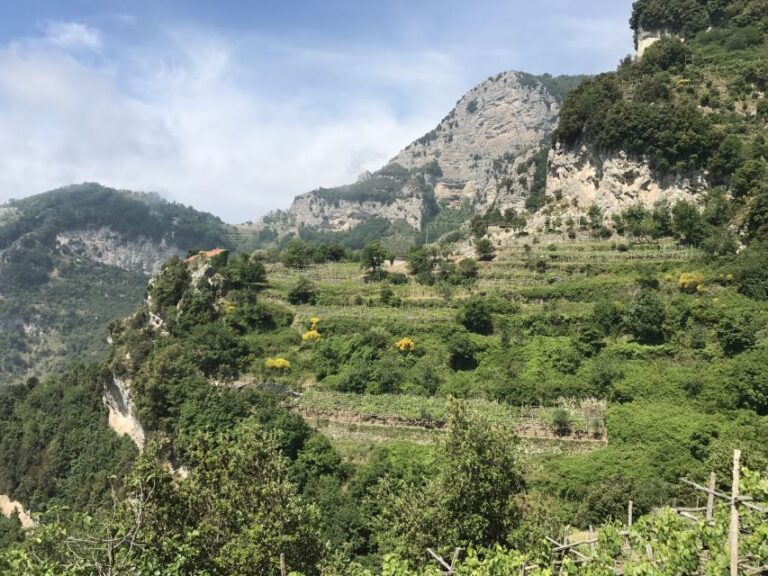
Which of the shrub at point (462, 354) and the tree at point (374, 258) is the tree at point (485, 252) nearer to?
the tree at point (374, 258)

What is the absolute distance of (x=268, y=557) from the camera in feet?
39.8

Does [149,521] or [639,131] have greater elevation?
[639,131]

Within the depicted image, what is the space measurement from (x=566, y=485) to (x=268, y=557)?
17263 millimetres

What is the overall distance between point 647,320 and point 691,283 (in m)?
6.26

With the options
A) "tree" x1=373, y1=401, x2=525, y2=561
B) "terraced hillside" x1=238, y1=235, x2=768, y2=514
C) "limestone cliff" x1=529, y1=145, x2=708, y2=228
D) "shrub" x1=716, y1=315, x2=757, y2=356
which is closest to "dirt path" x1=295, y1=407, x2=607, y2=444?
"terraced hillside" x1=238, y1=235, x2=768, y2=514

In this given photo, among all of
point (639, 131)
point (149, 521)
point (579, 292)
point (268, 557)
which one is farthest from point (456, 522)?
point (639, 131)

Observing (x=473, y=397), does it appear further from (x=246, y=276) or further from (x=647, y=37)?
(x=647, y=37)

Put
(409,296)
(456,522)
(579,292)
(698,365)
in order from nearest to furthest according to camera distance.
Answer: (456,522), (698,365), (579,292), (409,296)

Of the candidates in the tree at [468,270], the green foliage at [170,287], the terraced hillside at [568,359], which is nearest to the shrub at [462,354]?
the terraced hillside at [568,359]

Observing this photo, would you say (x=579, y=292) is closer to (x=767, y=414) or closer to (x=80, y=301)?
(x=767, y=414)

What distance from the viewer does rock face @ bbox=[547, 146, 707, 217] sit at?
53.1 meters

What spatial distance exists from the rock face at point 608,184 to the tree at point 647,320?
21.7m

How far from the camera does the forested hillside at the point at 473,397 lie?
12.2m

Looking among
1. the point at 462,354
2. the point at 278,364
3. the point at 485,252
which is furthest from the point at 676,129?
the point at 278,364
